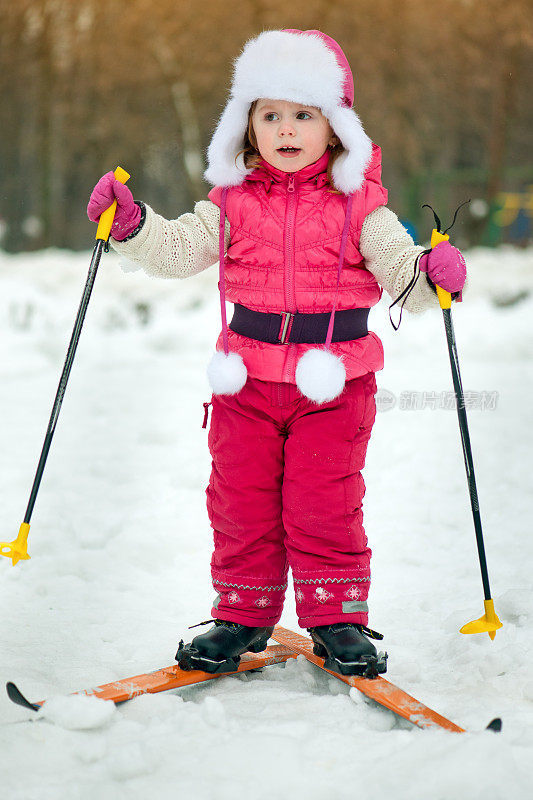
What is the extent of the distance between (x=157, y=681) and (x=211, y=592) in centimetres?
73

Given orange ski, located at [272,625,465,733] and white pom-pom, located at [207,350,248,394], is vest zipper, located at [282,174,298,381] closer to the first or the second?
white pom-pom, located at [207,350,248,394]

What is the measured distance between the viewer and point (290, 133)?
79.2 inches

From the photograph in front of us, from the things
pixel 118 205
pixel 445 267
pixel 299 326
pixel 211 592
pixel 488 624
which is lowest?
pixel 211 592

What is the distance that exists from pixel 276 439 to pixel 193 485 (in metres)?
1.57

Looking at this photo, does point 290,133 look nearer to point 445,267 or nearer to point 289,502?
point 445,267

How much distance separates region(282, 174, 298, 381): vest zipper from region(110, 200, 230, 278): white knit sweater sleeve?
18cm

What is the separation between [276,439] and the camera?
2102 millimetres

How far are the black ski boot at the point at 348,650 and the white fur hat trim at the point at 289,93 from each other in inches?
41.2

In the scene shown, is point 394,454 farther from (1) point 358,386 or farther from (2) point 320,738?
(2) point 320,738

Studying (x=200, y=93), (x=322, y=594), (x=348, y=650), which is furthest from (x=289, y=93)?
(x=200, y=93)

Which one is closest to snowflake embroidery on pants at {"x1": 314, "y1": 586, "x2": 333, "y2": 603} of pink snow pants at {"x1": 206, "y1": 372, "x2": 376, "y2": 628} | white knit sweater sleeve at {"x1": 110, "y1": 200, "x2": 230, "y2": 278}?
pink snow pants at {"x1": 206, "y1": 372, "x2": 376, "y2": 628}

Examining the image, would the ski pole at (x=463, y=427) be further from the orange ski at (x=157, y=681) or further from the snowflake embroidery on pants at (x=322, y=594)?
the orange ski at (x=157, y=681)

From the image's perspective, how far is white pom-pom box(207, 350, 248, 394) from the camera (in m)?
2.03

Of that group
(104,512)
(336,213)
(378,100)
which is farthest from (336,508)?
(378,100)
